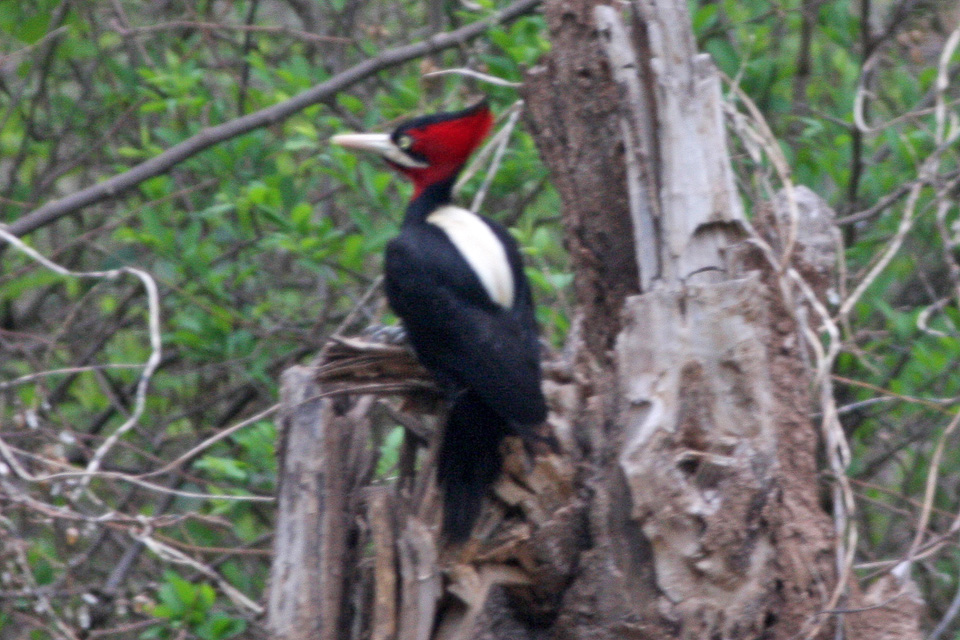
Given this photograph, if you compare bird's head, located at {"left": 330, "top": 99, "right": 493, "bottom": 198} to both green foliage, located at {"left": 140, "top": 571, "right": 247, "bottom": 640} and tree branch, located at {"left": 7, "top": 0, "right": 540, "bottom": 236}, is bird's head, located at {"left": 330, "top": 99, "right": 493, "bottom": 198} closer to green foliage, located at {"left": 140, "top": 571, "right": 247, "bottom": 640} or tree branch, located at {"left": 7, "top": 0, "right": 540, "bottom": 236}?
tree branch, located at {"left": 7, "top": 0, "right": 540, "bottom": 236}

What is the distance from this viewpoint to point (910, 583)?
241 centimetres

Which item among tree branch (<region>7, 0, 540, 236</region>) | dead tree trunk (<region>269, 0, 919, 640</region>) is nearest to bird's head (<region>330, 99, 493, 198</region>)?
dead tree trunk (<region>269, 0, 919, 640</region>)

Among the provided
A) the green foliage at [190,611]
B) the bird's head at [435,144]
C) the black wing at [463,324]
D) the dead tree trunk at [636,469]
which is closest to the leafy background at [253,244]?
the green foliage at [190,611]

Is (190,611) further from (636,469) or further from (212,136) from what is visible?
(636,469)

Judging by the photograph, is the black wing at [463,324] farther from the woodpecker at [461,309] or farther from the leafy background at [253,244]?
the leafy background at [253,244]

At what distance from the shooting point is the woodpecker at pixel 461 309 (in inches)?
92.3

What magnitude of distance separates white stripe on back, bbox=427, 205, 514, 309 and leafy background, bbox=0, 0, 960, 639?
55cm

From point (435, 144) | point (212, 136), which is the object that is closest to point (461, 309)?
point (435, 144)

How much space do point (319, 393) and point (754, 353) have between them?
845 mm

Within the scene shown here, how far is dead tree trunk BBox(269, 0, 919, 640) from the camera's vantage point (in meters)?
2.07

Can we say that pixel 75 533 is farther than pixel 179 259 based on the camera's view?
No

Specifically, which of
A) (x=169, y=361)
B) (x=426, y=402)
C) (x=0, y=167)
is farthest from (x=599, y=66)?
(x=0, y=167)

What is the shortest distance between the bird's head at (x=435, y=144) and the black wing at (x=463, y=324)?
0.28 meters

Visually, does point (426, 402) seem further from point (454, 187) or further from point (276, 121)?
point (276, 121)
